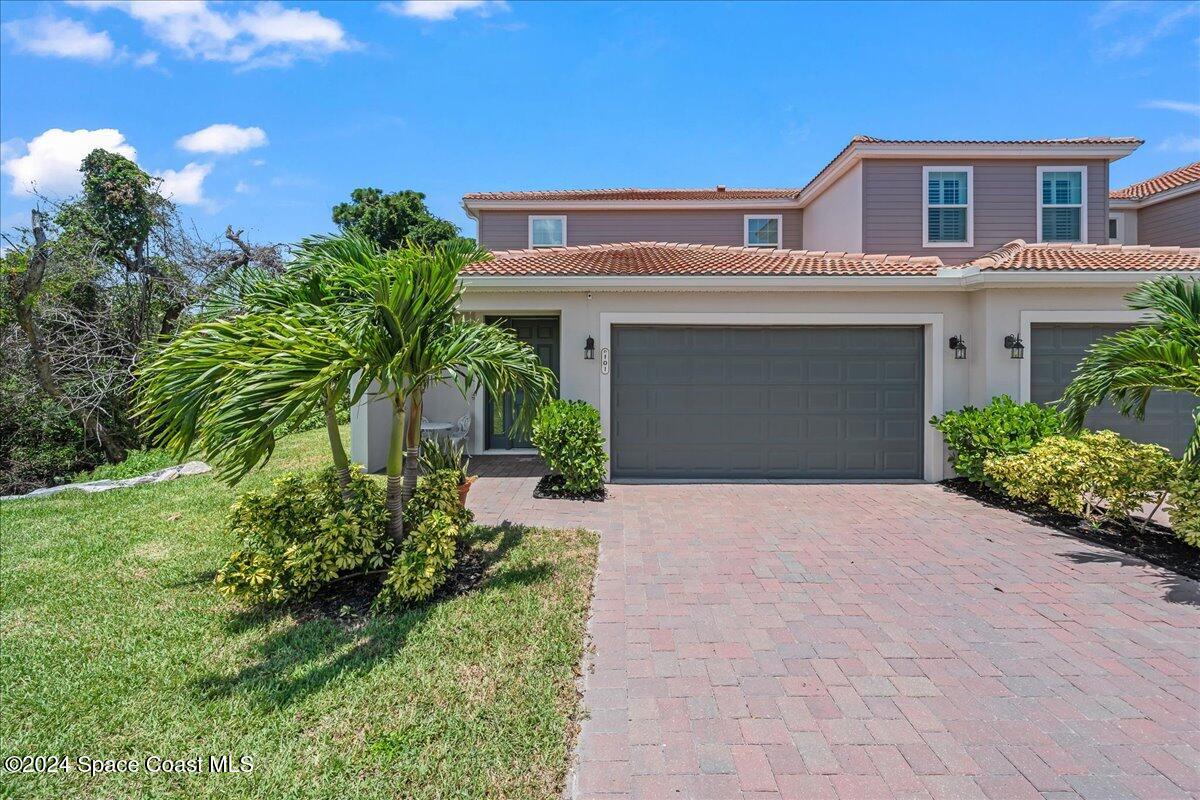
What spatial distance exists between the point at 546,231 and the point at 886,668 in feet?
50.0

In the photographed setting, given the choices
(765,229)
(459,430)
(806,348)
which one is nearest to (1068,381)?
(806,348)

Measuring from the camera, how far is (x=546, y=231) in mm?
16828

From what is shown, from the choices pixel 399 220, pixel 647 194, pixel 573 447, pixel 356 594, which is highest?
pixel 399 220

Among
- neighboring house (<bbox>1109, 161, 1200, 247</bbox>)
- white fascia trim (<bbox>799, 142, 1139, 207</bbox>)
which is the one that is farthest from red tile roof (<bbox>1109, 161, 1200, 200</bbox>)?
white fascia trim (<bbox>799, 142, 1139, 207</bbox>)

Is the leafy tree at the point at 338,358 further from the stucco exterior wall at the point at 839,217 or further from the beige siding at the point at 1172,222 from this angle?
the beige siding at the point at 1172,222

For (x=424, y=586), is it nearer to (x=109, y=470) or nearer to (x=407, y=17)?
(x=407, y=17)

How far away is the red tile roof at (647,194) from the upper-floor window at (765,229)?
1.75ft

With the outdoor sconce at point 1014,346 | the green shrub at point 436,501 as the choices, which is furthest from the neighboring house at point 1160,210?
the green shrub at point 436,501

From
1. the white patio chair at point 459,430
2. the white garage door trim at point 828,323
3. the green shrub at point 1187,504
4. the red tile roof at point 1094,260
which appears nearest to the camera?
the green shrub at point 1187,504

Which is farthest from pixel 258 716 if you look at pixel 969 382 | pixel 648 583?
pixel 969 382

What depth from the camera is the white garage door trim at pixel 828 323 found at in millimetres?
9109

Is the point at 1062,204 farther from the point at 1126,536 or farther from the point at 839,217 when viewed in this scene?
the point at 1126,536

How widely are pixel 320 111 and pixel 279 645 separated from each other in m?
10.6

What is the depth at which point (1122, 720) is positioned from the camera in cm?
312
